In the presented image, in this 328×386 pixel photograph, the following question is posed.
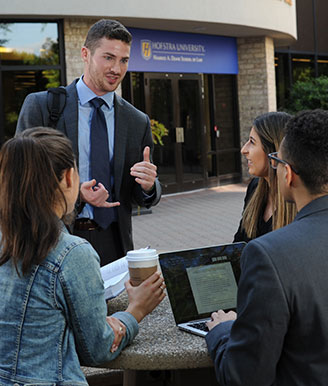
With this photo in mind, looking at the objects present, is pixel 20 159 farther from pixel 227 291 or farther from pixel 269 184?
pixel 269 184

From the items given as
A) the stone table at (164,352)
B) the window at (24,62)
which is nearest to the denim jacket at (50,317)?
the stone table at (164,352)

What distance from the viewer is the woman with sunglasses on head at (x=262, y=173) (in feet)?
10.7

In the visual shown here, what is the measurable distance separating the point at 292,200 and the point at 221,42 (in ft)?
47.9

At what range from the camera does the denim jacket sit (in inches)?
71.4

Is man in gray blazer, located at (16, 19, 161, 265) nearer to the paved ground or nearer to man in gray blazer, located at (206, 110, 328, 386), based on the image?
man in gray blazer, located at (206, 110, 328, 386)

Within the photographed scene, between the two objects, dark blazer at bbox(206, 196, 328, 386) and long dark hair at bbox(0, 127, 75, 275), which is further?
long dark hair at bbox(0, 127, 75, 275)

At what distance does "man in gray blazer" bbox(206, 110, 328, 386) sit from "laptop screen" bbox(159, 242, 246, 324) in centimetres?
45

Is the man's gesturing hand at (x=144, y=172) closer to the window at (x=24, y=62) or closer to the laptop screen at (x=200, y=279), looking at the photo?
the laptop screen at (x=200, y=279)

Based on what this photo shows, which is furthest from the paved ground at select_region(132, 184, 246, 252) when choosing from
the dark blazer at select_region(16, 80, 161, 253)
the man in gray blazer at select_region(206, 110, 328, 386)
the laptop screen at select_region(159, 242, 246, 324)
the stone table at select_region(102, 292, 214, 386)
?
the man in gray blazer at select_region(206, 110, 328, 386)

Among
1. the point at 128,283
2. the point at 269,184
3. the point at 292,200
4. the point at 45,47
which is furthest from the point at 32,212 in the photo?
A: the point at 45,47

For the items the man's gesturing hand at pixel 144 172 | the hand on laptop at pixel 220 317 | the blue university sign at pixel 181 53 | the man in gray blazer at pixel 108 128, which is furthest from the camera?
the blue university sign at pixel 181 53

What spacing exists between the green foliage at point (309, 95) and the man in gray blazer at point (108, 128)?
14.4 m

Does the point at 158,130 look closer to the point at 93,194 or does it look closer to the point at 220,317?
the point at 93,194

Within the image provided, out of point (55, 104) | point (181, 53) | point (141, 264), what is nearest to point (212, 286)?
point (141, 264)
